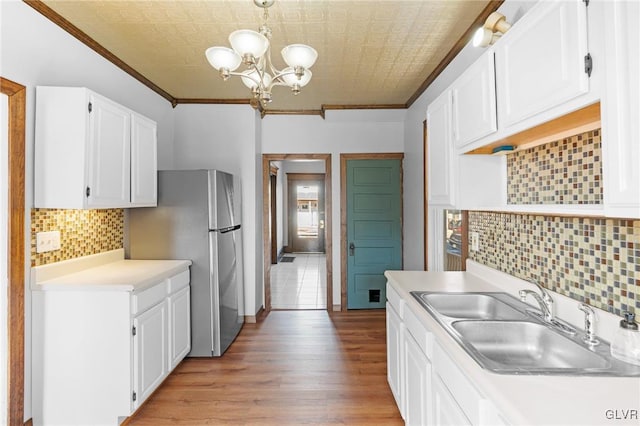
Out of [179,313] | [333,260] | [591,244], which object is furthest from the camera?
[333,260]

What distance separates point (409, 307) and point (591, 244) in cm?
88

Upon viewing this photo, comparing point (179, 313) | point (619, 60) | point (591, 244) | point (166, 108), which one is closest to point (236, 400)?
point (179, 313)

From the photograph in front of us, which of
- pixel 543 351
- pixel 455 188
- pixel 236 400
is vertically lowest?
pixel 236 400

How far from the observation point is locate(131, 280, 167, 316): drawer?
205 centimetres

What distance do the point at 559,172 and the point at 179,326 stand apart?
9.26ft

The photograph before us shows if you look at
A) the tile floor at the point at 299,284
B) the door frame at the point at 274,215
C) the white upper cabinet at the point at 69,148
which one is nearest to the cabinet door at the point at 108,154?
the white upper cabinet at the point at 69,148

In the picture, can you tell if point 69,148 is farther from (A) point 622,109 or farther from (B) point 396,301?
(A) point 622,109

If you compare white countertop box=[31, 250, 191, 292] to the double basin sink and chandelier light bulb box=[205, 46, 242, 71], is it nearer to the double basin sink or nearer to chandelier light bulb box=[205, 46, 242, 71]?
chandelier light bulb box=[205, 46, 242, 71]

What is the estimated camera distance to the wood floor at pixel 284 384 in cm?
219

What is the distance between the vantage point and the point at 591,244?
1.37m

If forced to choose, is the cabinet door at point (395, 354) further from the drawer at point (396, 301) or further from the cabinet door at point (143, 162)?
the cabinet door at point (143, 162)

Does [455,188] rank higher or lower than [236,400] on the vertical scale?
higher

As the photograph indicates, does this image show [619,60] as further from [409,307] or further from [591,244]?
[409,307]

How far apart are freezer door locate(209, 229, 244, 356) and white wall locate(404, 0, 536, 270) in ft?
6.64
